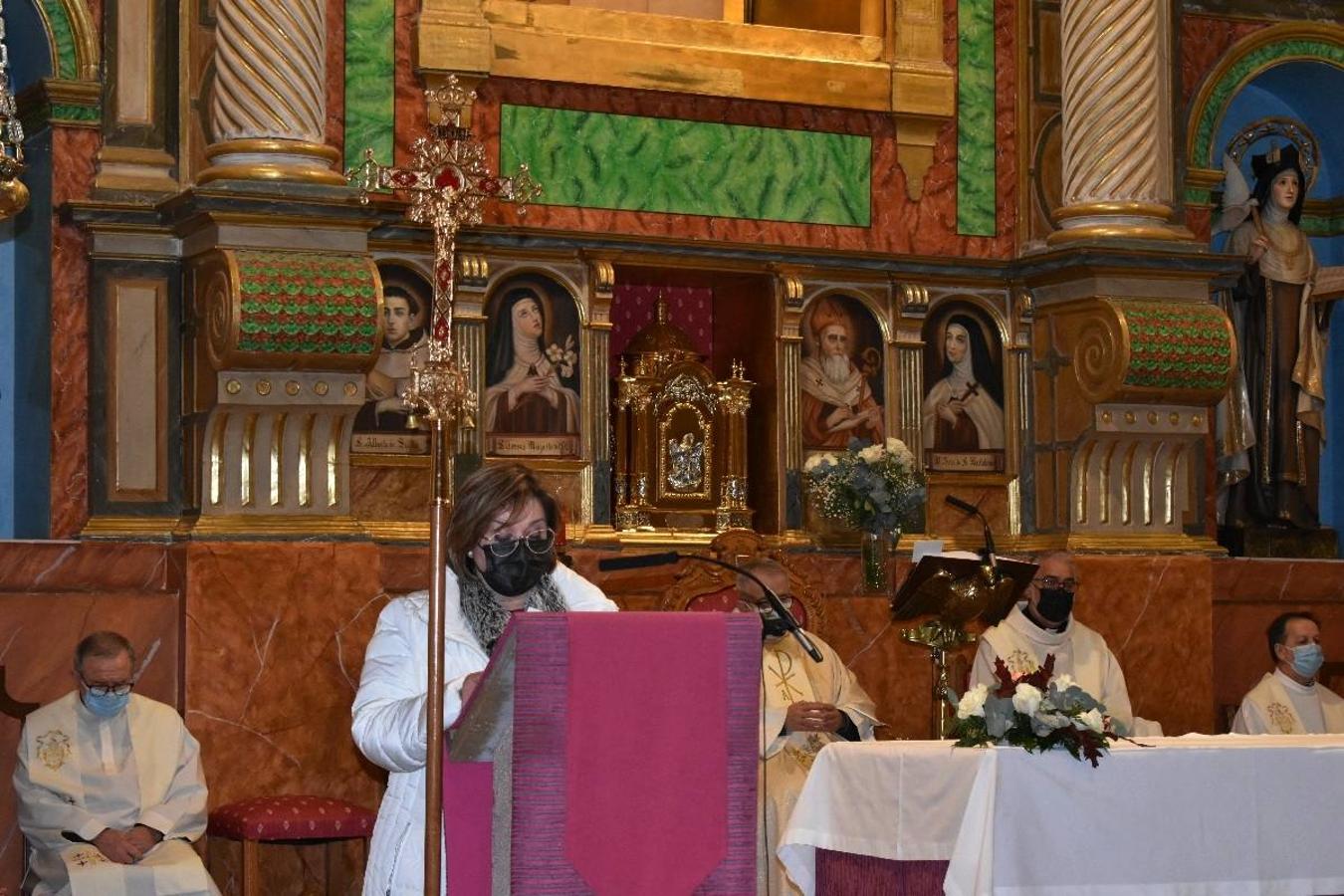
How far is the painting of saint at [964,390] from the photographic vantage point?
1131cm

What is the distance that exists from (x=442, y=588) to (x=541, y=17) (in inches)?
283

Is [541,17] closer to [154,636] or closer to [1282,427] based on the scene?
[154,636]

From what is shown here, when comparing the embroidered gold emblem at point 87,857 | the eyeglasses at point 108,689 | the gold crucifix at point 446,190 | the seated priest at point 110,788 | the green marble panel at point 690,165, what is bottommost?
the embroidered gold emblem at point 87,857

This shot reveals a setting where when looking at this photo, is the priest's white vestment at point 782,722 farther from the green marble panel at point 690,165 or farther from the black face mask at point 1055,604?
the green marble panel at point 690,165

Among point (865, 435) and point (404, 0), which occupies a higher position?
point (404, 0)

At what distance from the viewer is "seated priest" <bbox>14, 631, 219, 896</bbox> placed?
26.4ft

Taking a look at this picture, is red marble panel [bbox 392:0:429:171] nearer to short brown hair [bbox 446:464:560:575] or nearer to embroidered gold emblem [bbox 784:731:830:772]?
embroidered gold emblem [bbox 784:731:830:772]

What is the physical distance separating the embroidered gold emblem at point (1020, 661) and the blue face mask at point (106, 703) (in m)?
3.94

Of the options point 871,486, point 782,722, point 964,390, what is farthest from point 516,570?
point 964,390

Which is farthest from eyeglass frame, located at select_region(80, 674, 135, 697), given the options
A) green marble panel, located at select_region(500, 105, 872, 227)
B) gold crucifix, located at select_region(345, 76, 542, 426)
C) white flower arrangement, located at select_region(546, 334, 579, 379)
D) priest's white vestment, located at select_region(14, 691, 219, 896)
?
green marble panel, located at select_region(500, 105, 872, 227)

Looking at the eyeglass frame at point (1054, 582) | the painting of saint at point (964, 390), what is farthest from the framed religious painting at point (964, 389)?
the eyeglass frame at point (1054, 582)

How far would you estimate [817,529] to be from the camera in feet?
35.6

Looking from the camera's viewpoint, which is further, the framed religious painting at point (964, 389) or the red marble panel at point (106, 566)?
the framed religious painting at point (964, 389)

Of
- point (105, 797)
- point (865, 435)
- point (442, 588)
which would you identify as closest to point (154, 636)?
point (105, 797)
